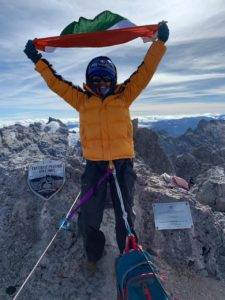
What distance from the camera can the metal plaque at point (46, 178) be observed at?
31.9 feet

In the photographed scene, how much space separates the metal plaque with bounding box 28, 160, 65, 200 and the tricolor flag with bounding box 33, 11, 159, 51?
3.07 metres

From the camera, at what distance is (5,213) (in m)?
9.53

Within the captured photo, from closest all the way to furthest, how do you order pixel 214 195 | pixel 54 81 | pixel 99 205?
pixel 99 205 < pixel 54 81 < pixel 214 195

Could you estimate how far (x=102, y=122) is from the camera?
7746 mm

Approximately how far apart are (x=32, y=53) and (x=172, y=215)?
534cm

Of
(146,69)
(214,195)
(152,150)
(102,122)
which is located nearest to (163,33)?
(146,69)

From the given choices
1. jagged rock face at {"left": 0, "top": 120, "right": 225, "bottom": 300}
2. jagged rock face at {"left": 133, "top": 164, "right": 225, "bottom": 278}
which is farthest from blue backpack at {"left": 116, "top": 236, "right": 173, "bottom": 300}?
jagged rock face at {"left": 133, "top": 164, "right": 225, "bottom": 278}

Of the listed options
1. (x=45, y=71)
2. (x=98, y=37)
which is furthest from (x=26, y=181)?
(x=98, y=37)

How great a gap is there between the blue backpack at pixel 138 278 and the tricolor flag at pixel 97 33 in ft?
15.9

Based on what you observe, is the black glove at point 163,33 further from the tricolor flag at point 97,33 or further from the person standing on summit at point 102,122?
the tricolor flag at point 97,33

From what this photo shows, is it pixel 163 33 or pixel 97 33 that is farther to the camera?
pixel 97 33

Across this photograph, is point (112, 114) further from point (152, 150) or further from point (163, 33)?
point (152, 150)

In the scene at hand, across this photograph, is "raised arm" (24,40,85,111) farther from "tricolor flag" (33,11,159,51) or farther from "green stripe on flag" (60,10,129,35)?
"green stripe on flag" (60,10,129,35)

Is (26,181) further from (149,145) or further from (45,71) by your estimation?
(149,145)
